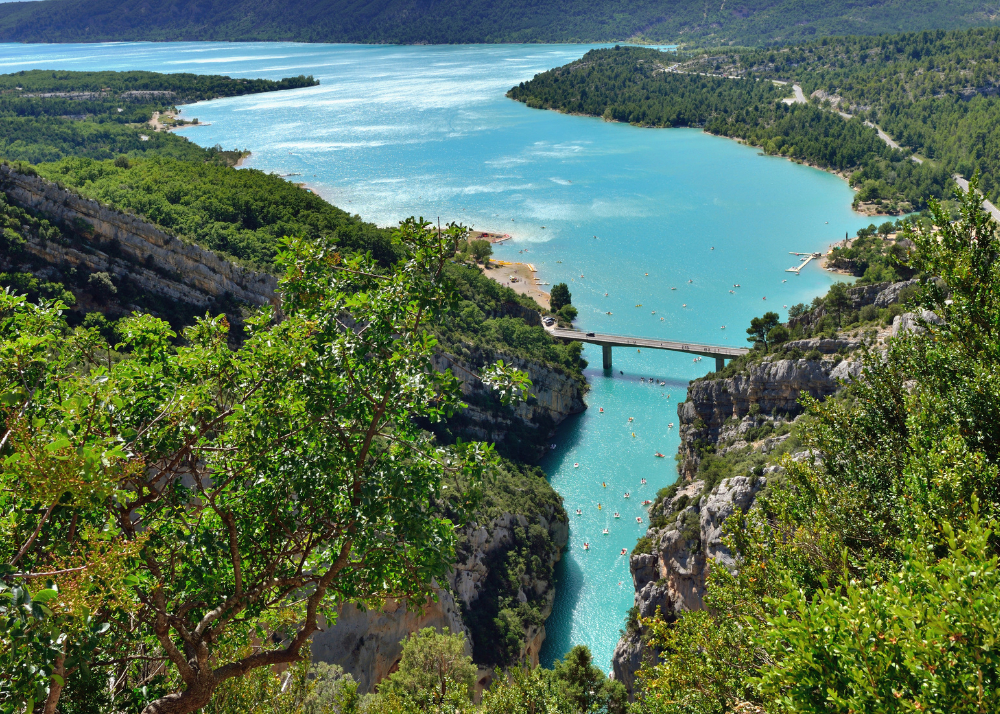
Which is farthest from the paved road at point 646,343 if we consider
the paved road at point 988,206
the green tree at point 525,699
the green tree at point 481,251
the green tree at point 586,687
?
the green tree at point 525,699

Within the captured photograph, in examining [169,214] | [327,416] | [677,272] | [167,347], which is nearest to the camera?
[327,416]

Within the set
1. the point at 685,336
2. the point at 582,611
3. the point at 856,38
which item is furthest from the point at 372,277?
the point at 856,38

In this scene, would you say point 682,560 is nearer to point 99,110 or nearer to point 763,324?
point 763,324

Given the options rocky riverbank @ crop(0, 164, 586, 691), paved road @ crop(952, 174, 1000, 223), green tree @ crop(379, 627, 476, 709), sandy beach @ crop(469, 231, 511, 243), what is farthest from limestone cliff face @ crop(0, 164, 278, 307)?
paved road @ crop(952, 174, 1000, 223)

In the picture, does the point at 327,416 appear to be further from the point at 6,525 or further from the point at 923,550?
the point at 923,550

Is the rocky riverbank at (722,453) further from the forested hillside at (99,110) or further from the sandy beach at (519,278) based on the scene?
the forested hillside at (99,110)

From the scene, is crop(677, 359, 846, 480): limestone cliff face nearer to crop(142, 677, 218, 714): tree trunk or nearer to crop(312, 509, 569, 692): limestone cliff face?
crop(312, 509, 569, 692): limestone cliff face
